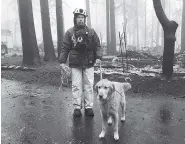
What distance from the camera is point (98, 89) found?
172 inches

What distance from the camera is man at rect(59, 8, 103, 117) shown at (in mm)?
5621

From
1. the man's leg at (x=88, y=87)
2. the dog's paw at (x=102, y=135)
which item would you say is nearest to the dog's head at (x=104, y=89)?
the dog's paw at (x=102, y=135)

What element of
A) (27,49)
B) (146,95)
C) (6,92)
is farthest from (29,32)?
(146,95)

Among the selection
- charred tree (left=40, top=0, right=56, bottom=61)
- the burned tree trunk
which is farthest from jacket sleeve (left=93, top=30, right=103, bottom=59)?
charred tree (left=40, top=0, right=56, bottom=61)

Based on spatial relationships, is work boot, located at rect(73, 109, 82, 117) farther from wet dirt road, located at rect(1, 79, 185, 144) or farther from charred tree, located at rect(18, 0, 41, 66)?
charred tree, located at rect(18, 0, 41, 66)

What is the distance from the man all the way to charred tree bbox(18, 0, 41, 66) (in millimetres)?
8268

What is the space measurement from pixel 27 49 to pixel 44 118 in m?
8.47

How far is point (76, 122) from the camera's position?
546 centimetres

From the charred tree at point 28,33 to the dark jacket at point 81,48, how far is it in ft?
27.3

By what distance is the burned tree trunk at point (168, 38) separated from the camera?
29.9ft

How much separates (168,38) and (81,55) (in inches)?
184

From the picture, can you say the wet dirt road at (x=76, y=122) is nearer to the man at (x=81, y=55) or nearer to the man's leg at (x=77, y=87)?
the man's leg at (x=77, y=87)

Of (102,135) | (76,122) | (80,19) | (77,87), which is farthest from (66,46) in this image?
(102,135)

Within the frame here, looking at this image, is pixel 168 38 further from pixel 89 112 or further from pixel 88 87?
pixel 89 112
